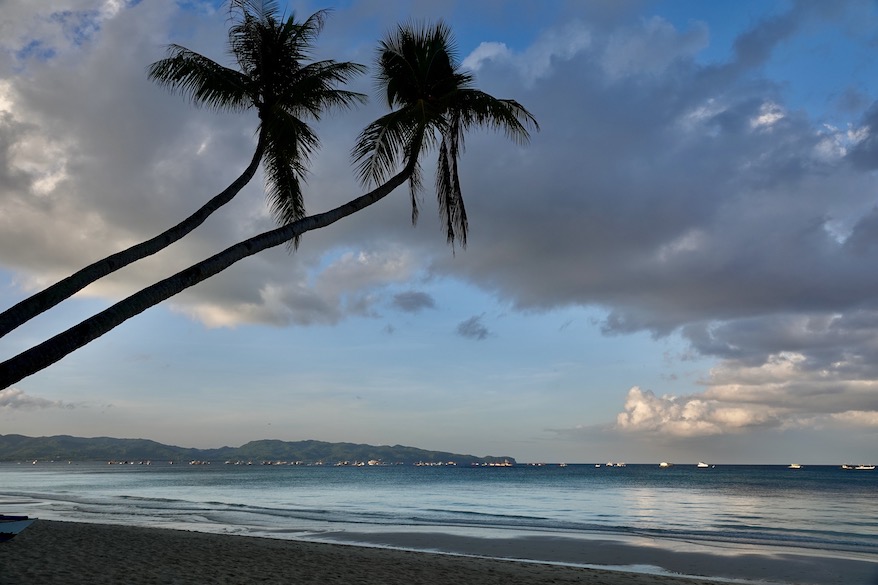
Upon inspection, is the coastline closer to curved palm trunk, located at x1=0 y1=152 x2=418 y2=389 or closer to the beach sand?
the beach sand

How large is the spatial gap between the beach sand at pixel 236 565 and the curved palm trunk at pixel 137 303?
543 centimetres

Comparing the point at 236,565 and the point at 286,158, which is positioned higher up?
the point at 286,158

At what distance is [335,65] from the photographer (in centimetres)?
953

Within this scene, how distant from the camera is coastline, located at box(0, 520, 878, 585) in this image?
10.2 metres

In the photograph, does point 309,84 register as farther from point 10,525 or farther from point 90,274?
point 10,525

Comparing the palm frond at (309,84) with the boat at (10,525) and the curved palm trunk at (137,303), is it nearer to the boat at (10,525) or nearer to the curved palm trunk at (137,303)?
the curved palm trunk at (137,303)

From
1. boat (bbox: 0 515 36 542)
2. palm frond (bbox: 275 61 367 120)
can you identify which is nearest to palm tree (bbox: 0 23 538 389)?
palm frond (bbox: 275 61 367 120)

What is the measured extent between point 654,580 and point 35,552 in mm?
11817

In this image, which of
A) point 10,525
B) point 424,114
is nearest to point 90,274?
point 424,114

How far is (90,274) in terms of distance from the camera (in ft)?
19.9

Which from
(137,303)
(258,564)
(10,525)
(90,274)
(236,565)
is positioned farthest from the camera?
(10,525)

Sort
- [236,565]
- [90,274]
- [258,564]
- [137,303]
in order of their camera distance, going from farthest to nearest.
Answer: [258,564] → [236,565] → [90,274] → [137,303]

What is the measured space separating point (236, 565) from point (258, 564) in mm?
404

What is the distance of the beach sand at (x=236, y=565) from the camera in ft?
33.1
